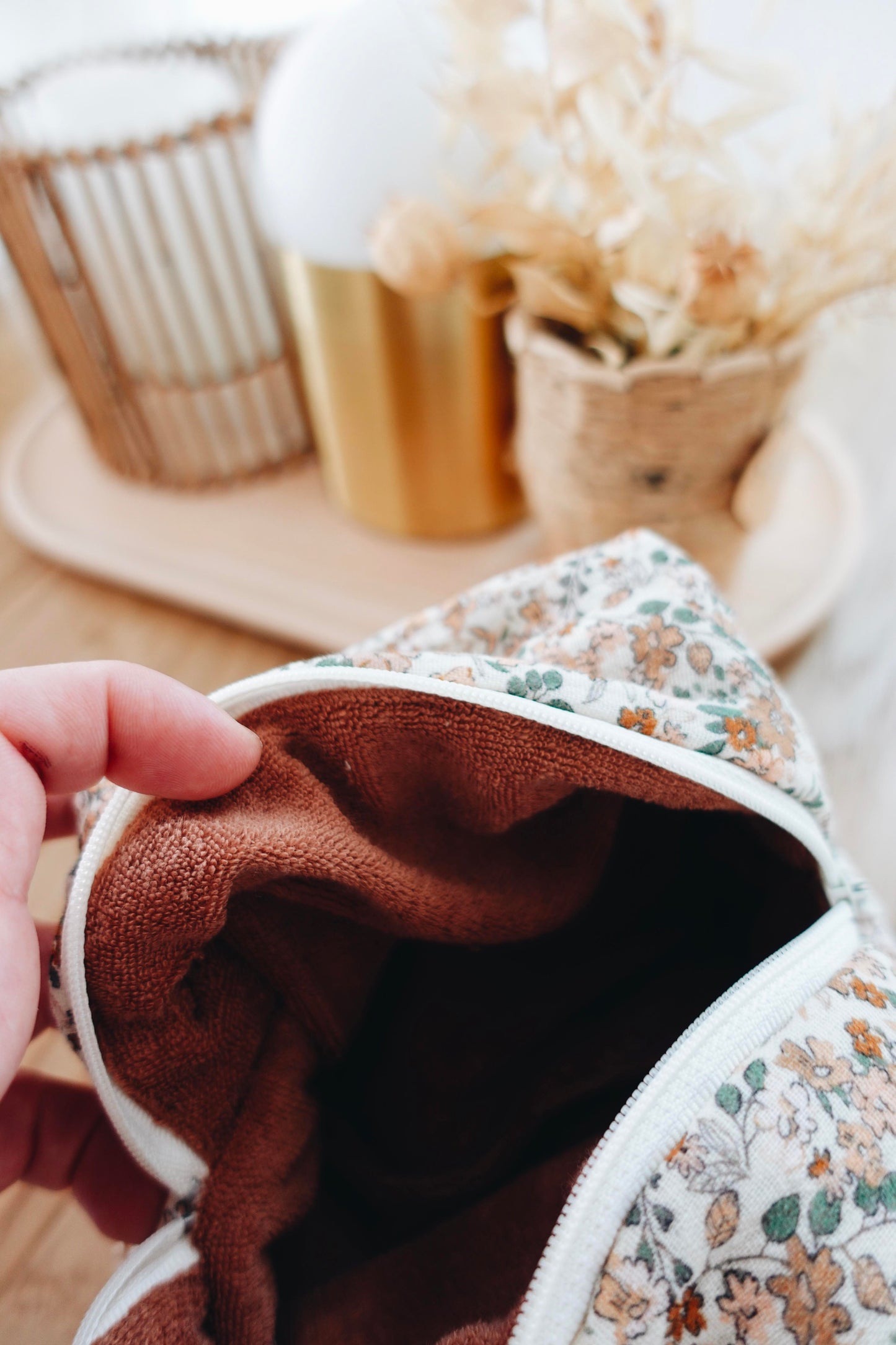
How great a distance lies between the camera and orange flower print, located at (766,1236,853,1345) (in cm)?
18

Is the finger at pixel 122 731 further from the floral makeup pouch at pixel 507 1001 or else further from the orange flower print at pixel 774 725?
the orange flower print at pixel 774 725

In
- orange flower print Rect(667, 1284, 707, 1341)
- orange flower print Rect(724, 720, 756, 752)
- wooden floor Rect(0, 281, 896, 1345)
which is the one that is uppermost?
orange flower print Rect(724, 720, 756, 752)

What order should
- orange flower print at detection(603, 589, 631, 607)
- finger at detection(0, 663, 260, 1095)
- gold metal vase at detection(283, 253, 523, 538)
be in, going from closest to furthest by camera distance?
finger at detection(0, 663, 260, 1095) → orange flower print at detection(603, 589, 631, 607) → gold metal vase at detection(283, 253, 523, 538)

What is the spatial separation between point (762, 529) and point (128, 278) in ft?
1.26

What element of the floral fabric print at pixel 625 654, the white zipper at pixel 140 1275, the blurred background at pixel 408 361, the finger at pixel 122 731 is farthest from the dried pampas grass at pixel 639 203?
the white zipper at pixel 140 1275

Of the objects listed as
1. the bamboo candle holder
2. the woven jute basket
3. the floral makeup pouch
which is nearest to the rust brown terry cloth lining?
the floral makeup pouch

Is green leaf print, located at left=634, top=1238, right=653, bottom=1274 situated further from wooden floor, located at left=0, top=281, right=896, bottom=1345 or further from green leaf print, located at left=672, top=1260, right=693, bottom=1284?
wooden floor, located at left=0, top=281, right=896, bottom=1345

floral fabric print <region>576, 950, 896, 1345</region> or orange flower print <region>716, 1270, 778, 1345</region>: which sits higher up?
floral fabric print <region>576, 950, 896, 1345</region>

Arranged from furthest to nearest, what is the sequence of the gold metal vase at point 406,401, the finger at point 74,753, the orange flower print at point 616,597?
the gold metal vase at point 406,401 → the orange flower print at point 616,597 → the finger at point 74,753

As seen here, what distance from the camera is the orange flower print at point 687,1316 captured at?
19cm

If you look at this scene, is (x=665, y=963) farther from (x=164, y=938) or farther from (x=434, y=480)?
(x=434, y=480)

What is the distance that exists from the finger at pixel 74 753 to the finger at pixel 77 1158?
0.44 feet

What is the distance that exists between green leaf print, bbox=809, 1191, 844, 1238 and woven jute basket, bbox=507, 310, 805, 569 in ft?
0.90

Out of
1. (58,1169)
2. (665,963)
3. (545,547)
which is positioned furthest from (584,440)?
(58,1169)
